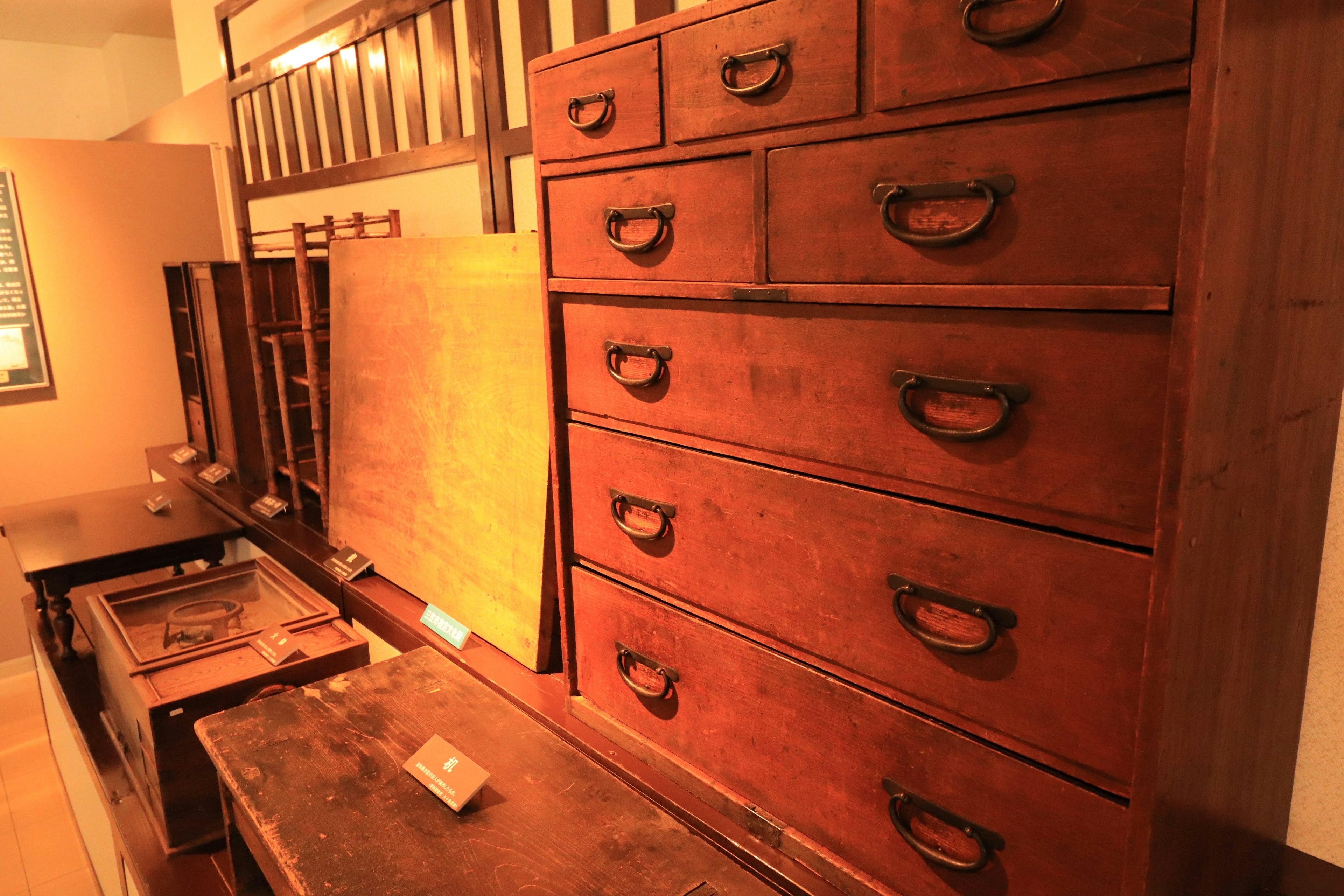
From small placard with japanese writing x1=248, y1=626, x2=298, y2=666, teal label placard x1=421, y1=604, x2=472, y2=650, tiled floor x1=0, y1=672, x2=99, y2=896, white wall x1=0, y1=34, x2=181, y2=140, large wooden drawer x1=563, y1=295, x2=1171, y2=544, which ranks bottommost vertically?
tiled floor x1=0, y1=672, x2=99, y2=896

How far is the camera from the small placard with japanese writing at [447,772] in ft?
3.80

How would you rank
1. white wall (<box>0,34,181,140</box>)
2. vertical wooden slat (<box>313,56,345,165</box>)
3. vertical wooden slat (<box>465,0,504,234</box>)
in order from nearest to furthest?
vertical wooden slat (<box>465,0,504,234</box>), vertical wooden slat (<box>313,56,345,165</box>), white wall (<box>0,34,181,140</box>)

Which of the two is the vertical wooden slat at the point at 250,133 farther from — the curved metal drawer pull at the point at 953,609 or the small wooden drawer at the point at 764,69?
the curved metal drawer pull at the point at 953,609

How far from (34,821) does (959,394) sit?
11.7 feet

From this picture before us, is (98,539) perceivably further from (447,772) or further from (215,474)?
(447,772)

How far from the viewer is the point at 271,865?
→ 1.23 m

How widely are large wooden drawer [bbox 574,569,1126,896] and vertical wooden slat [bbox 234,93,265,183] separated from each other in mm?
3034

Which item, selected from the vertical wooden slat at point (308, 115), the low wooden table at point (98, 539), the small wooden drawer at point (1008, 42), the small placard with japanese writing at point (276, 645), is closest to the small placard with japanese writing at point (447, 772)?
the small placard with japanese writing at point (276, 645)

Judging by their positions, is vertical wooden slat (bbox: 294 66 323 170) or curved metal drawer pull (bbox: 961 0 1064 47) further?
vertical wooden slat (bbox: 294 66 323 170)

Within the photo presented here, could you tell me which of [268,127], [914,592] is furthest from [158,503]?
[914,592]

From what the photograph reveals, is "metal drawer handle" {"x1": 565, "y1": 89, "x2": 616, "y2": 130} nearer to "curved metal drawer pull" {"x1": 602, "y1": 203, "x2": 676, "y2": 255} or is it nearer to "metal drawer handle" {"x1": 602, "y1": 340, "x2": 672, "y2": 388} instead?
"curved metal drawer pull" {"x1": 602, "y1": 203, "x2": 676, "y2": 255}

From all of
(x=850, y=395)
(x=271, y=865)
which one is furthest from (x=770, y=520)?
(x=271, y=865)

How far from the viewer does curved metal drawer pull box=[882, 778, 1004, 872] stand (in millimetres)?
895

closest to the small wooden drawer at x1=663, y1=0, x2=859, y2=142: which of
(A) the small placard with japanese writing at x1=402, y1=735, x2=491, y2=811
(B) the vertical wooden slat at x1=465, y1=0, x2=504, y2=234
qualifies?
(A) the small placard with japanese writing at x1=402, y1=735, x2=491, y2=811
